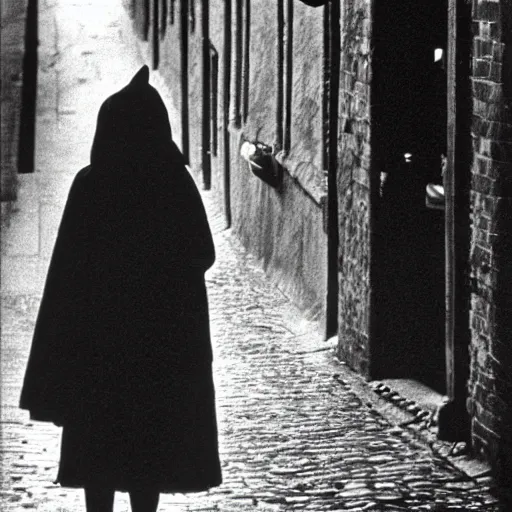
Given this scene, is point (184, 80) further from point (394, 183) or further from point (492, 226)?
point (492, 226)

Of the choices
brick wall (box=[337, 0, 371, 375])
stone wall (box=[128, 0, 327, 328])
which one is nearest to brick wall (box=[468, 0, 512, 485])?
brick wall (box=[337, 0, 371, 375])

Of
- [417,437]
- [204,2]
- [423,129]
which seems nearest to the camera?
[417,437]

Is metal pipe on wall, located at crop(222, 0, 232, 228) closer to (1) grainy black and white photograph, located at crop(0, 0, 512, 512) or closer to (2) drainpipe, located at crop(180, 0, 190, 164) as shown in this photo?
(1) grainy black and white photograph, located at crop(0, 0, 512, 512)

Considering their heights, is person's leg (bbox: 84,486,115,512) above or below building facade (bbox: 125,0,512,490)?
below

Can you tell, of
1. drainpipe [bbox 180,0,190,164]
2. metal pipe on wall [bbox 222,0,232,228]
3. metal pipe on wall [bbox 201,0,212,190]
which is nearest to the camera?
metal pipe on wall [bbox 222,0,232,228]

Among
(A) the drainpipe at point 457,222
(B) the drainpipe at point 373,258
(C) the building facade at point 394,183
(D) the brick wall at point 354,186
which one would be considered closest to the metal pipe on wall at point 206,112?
A: (C) the building facade at point 394,183

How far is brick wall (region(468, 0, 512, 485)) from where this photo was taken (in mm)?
7219

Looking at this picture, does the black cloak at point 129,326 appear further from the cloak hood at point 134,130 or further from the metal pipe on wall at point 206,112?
the metal pipe on wall at point 206,112

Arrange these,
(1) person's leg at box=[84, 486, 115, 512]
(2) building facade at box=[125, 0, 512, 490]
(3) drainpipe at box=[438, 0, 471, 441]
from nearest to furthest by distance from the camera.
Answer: (1) person's leg at box=[84, 486, 115, 512]
(2) building facade at box=[125, 0, 512, 490]
(3) drainpipe at box=[438, 0, 471, 441]

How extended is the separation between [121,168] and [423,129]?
369 centimetres

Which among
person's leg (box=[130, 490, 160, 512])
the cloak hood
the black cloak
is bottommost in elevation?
person's leg (box=[130, 490, 160, 512])

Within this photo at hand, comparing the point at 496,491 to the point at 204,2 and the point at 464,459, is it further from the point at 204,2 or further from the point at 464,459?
the point at 204,2

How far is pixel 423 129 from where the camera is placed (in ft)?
30.9

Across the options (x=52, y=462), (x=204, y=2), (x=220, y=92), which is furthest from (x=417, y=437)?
(x=204, y=2)
